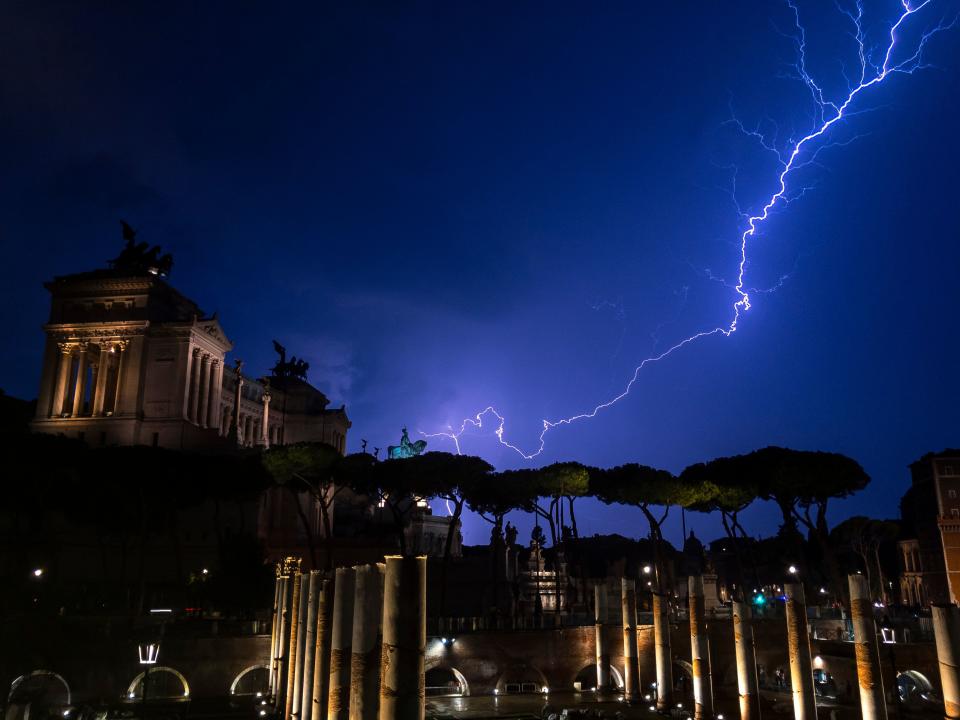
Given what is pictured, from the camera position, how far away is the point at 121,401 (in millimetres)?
59156

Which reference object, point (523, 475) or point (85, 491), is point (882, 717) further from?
point (85, 491)

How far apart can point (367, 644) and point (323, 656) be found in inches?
254

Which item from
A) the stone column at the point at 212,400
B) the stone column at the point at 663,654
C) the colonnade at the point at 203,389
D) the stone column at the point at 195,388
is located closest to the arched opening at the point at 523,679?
the stone column at the point at 663,654

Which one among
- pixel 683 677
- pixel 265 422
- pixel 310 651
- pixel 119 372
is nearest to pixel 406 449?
pixel 265 422

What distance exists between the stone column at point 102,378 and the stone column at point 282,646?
33.5 meters

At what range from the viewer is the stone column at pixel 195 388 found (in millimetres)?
60594

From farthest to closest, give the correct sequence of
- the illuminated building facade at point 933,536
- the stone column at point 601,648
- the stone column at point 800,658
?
the illuminated building facade at point 933,536 < the stone column at point 601,648 < the stone column at point 800,658

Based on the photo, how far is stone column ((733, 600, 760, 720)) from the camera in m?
26.3

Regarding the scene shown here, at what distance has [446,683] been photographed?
128 ft

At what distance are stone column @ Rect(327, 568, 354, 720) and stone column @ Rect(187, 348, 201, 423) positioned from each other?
49772mm

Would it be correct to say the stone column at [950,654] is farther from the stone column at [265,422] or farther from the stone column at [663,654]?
the stone column at [265,422]

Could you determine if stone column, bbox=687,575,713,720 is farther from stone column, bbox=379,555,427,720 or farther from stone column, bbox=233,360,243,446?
stone column, bbox=233,360,243,446

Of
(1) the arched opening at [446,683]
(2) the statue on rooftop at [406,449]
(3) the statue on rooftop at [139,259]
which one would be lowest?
(1) the arched opening at [446,683]

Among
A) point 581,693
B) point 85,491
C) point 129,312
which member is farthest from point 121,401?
point 581,693
